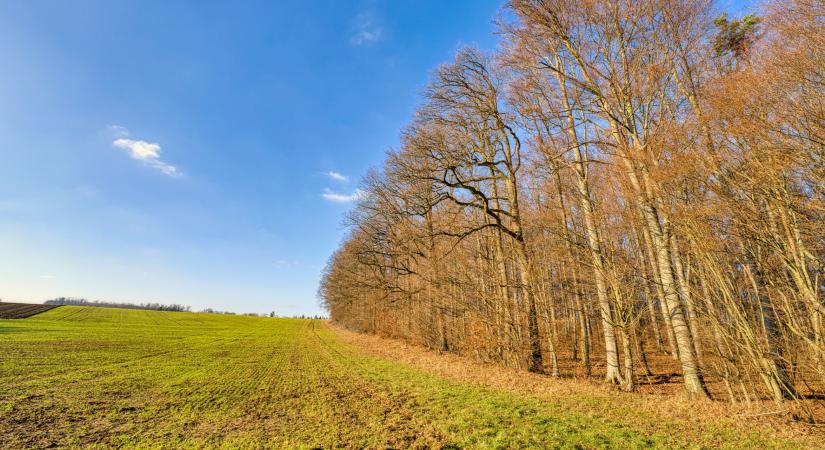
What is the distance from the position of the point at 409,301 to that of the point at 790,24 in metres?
20.9

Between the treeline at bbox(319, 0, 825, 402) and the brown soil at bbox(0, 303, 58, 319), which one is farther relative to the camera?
the brown soil at bbox(0, 303, 58, 319)

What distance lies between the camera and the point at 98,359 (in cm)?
1449

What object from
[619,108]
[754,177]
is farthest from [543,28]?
[754,177]

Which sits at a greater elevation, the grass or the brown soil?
the brown soil

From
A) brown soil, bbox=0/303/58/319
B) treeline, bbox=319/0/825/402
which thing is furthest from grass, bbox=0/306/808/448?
brown soil, bbox=0/303/58/319

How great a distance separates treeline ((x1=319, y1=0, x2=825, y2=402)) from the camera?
609 cm

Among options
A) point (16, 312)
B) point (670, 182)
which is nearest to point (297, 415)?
point (670, 182)

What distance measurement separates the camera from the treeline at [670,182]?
609cm

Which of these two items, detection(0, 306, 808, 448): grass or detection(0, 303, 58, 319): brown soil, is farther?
detection(0, 303, 58, 319): brown soil

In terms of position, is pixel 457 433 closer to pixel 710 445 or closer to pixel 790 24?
pixel 710 445

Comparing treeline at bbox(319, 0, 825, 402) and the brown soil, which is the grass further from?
the brown soil

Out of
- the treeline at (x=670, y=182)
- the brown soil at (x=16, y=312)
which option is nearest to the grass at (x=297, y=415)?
the treeline at (x=670, y=182)

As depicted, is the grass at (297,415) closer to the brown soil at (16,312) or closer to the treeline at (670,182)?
the treeline at (670,182)

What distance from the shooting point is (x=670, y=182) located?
7.64m
